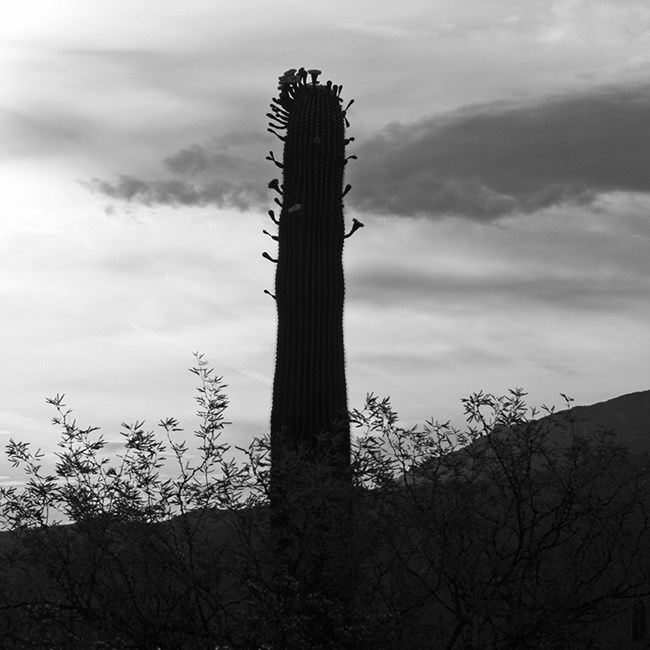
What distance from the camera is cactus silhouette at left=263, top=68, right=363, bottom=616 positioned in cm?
1551

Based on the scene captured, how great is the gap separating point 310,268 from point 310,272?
0.24 feet

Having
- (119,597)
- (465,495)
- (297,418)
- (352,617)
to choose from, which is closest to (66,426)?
(119,597)

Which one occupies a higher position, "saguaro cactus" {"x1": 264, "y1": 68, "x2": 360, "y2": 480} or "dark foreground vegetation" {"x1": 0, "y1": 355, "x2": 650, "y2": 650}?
"saguaro cactus" {"x1": 264, "y1": 68, "x2": 360, "y2": 480}

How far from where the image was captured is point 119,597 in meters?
12.4

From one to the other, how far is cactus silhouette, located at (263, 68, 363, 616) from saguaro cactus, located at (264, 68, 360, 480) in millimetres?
17

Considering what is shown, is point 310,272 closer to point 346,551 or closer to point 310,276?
point 310,276

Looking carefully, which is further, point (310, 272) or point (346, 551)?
point (310, 272)

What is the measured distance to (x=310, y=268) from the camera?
16438mm

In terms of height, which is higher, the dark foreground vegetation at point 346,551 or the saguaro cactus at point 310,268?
the saguaro cactus at point 310,268

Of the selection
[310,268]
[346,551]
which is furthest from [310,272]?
[346,551]

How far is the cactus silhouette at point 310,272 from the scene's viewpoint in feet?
50.9

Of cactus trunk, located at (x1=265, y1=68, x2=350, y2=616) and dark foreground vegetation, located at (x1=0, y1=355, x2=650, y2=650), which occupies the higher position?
cactus trunk, located at (x1=265, y1=68, x2=350, y2=616)

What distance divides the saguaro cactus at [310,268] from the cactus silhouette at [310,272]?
0.02 m

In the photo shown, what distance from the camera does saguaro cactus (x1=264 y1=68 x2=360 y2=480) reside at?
15.6 meters
